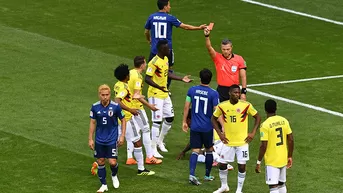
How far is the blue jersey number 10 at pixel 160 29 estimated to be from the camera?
92.2 feet

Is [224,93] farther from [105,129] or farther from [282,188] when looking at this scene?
[282,188]

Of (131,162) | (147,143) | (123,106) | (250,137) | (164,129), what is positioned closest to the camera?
(250,137)

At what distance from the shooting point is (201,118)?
22.3 meters

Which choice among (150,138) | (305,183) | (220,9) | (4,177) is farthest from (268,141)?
(220,9)

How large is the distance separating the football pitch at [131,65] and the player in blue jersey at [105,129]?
718 millimetres

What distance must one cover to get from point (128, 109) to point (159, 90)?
5.25 feet

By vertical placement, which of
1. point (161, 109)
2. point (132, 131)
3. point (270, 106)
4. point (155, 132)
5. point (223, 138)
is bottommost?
point (155, 132)

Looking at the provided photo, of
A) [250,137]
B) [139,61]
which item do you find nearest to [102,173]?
[139,61]

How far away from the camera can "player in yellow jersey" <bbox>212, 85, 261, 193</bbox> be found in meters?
21.5

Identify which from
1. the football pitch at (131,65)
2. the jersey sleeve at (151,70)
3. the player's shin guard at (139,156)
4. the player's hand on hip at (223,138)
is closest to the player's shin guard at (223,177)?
the football pitch at (131,65)

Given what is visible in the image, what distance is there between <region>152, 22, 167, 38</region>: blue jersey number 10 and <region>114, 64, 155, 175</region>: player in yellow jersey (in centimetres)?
527

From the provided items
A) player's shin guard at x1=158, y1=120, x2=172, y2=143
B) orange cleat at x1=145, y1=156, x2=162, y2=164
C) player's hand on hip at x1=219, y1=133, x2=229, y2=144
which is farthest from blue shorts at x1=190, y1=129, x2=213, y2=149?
player's shin guard at x1=158, y1=120, x2=172, y2=143

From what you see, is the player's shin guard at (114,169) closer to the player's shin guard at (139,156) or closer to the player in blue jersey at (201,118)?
the player's shin guard at (139,156)

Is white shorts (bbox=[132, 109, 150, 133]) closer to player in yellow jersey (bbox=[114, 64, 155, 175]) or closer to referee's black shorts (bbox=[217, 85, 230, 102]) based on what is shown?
player in yellow jersey (bbox=[114, 64, 155, 175])
